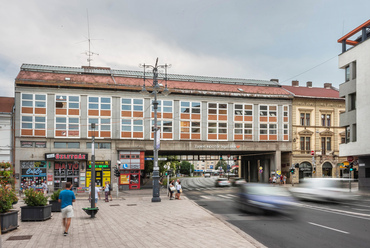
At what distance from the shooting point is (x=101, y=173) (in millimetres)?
45375

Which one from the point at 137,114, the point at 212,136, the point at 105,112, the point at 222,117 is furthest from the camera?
the point at 222,117

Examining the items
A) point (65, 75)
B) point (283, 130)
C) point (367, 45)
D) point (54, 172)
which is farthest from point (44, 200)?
point (283, 130)

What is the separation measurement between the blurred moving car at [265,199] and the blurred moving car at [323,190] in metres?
6.26

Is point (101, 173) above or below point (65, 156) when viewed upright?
below

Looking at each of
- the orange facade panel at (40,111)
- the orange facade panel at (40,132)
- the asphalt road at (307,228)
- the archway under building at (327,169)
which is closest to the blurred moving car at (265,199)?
the asphalt road at (307,228)

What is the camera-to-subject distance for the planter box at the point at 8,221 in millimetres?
12883

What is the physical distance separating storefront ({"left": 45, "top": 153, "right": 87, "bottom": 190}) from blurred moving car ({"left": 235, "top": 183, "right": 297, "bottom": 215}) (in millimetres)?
29028

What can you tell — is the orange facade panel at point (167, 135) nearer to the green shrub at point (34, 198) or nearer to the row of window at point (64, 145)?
the row of window at point (64, 145)

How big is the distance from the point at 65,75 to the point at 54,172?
12434 mm

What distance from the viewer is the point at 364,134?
4019 cm

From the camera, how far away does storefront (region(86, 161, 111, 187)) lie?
44.9 metres

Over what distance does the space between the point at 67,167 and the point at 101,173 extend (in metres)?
4.04

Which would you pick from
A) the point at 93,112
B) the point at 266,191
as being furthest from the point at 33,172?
the point at 266,191

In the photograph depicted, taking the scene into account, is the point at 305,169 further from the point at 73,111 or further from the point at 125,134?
the point at 73,111
